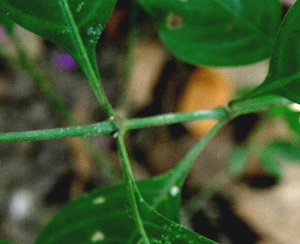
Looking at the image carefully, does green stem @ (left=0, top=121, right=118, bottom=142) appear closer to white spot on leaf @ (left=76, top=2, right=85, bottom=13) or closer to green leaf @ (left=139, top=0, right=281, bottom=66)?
white spot on leaf @ (left=76, top=2, right=85, bottom=13)

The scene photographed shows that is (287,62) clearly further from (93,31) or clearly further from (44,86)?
(44,86)

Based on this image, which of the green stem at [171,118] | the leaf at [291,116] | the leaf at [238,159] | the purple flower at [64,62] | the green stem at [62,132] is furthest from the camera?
the purple flower at [64,62]

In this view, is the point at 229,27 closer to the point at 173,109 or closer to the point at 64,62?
the point at 173,109

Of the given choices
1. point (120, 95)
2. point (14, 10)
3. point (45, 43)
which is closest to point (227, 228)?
point (120, 95)

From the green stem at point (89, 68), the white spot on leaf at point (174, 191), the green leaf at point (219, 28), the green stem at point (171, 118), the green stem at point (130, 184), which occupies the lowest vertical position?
the green stem at point (130, 184)

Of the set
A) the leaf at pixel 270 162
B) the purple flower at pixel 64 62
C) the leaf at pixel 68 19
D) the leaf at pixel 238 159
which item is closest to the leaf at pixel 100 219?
the leaf at pixel 68 19

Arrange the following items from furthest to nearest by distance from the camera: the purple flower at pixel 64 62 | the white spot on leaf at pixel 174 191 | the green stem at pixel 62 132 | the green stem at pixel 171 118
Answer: the purple flower at pixel 64 62, the white spot on leaf at pixel 174 191, the green stem at pixel 171 118, the green stem at pixel 62 132

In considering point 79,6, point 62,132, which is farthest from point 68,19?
point 62,132

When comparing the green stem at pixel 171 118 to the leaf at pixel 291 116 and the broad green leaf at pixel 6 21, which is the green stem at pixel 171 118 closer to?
the broad green leaf at pixel 6 21
